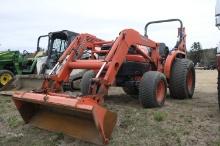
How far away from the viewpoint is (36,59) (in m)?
15.2

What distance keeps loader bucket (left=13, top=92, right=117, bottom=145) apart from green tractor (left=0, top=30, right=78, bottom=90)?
18.6ft

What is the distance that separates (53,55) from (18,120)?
696 centimetres

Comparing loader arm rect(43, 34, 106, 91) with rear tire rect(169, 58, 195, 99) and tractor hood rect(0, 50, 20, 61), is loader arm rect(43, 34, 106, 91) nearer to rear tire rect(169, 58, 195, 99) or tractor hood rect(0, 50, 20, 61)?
rear tire rect(169, 58, 195, 99)

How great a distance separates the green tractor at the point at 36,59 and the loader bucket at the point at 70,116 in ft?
18.6

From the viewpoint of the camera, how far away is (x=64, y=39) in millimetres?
13773

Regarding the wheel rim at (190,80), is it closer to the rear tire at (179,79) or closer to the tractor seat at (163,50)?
the rear tire at (179,79)

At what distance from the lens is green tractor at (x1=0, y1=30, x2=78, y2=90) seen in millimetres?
13336

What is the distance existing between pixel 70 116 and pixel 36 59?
9.56 meters

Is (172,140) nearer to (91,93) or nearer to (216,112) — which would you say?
(91,93)

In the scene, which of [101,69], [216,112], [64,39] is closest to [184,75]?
[216,112]

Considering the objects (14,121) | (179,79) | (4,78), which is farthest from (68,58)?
(4,78)

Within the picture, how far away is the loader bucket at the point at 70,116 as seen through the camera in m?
5.12

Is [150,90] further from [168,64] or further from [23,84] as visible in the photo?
[23,84]

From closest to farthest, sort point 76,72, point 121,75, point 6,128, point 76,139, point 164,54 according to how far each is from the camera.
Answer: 1. point 76,139
2. point 6,128
3. point 121,75
4. point 164,54
5. point 76,72
